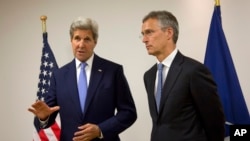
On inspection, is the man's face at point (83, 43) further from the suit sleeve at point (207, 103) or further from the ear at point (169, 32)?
the suit sleeve at point (207, 103)

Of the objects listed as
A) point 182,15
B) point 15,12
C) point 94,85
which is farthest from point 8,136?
point 182,15

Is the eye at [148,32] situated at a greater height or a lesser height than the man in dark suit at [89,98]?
greater

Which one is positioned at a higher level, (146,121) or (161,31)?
(161,31)

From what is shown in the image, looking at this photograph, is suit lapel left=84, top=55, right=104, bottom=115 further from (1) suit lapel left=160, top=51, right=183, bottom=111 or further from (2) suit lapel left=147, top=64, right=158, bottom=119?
(1) suit lapel left=160, top=51, right=183, bottom=111

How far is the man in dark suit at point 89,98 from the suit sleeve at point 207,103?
50 centimetres

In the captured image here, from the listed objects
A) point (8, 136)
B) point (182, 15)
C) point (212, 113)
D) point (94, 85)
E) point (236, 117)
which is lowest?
point (8, 136)

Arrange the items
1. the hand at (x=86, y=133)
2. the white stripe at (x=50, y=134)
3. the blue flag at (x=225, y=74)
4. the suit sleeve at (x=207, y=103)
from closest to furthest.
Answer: the suit sleeve at (x=207, y=103), the hand at (x=86, y=133), the blue flag at (x=225, y=74), the white stripe at (x=50, y=134)

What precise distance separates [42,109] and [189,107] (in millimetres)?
868

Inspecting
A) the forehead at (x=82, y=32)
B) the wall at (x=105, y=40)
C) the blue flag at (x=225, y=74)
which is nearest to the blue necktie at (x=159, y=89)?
the forehead at (x=82, y=32)

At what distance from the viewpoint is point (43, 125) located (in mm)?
1952

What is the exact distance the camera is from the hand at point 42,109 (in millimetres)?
1843

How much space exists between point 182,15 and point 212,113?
1.51 meters

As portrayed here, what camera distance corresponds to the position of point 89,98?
6.32ft

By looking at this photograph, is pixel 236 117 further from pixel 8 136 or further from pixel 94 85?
pixel 8 136
